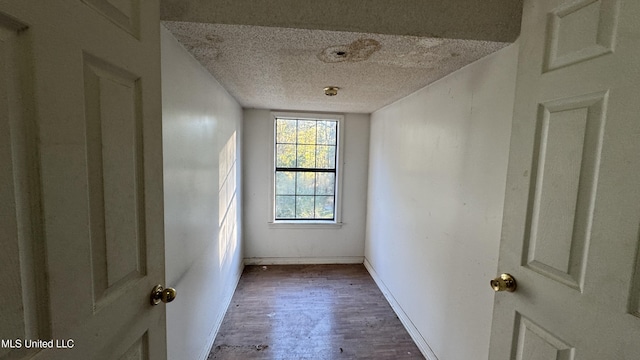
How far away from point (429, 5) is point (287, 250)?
3166 mm

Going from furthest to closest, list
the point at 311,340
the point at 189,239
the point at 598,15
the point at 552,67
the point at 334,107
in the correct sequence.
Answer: the point at 334,107
the point at 311,340
the point at 189,239
the point at 552,67
the point at 598,15

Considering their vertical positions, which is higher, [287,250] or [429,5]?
[429,5]

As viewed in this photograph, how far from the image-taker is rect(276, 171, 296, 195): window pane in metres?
3.69

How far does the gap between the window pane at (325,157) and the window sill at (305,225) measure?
2.51 ft

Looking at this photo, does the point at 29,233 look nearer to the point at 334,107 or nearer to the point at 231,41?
the point at 231,41

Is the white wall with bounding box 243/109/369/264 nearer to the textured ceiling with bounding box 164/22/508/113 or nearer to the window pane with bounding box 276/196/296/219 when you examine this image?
the window pane with bounding box 276/196/296/219

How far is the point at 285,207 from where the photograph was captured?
3.75m

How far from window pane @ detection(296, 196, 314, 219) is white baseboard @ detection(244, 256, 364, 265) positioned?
580 mm

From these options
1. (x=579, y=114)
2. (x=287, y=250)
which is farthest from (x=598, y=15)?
(x=287, y=250)

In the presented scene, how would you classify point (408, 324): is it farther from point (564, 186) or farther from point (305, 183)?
point (305, 183)

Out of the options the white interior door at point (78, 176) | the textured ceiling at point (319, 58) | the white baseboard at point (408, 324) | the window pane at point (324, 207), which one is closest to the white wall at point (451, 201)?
the white baseboard at point (408, 324)

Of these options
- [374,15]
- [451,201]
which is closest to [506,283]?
[451,201]

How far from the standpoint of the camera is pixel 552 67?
874 millimetres

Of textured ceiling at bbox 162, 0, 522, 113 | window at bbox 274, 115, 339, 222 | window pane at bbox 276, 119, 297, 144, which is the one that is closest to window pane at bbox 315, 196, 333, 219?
window at bbox 274, 115, 339, 222
